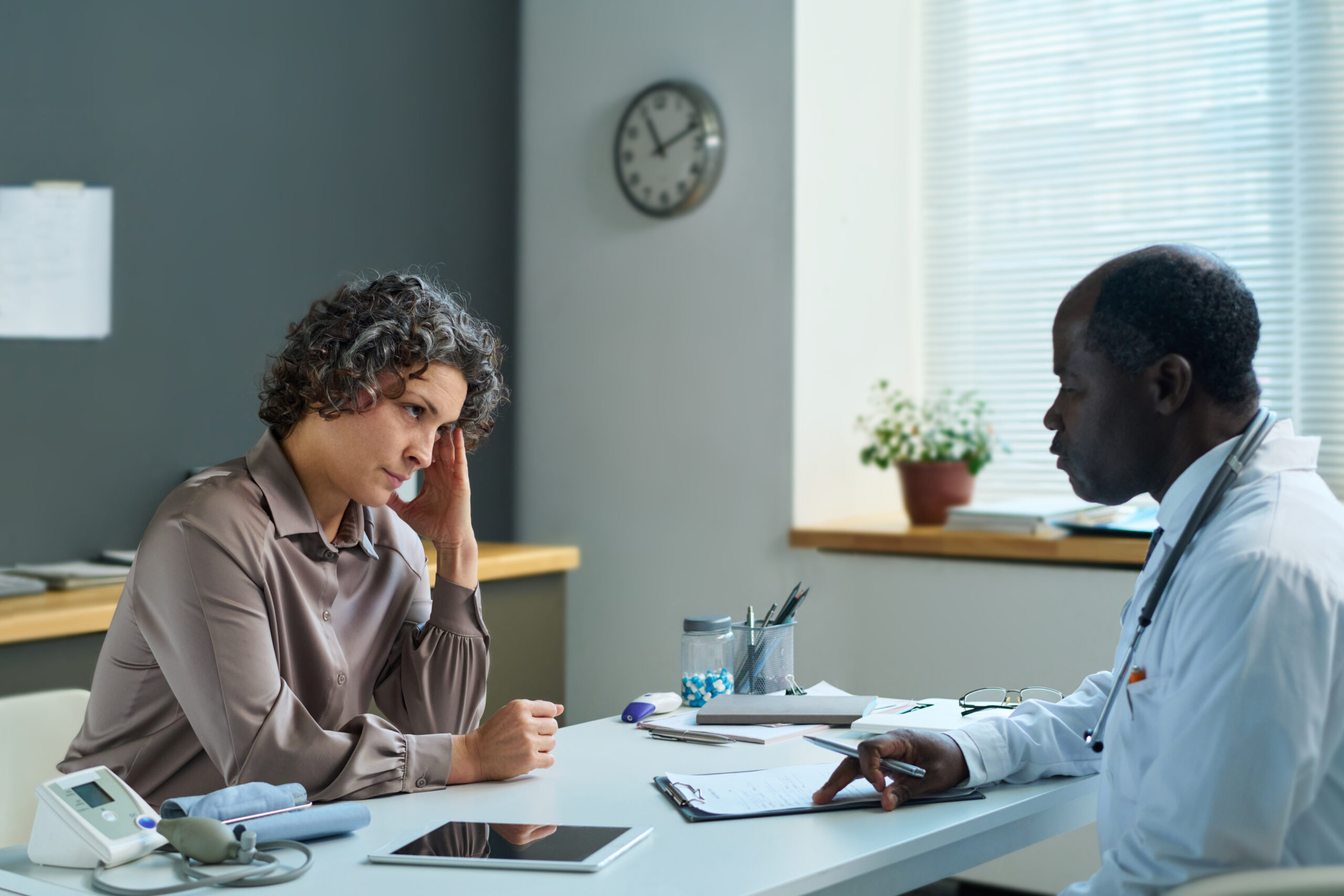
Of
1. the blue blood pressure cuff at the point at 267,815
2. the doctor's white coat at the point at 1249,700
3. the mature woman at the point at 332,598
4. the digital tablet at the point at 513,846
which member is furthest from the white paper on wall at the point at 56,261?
the doctor's white coat at the point at 1249,700

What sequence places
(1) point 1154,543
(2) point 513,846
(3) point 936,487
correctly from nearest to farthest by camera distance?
(2) point 513,846, (1) point 1154,543, (3) point 936,487

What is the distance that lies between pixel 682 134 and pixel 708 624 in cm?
199

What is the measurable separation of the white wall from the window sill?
0.15 ft

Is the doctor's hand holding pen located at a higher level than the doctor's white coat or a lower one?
lower

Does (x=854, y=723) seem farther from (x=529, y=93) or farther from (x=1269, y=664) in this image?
(x=529, y=93)

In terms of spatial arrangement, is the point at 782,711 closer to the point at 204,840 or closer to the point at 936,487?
the point at 204,840

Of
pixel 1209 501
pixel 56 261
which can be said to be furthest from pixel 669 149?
pixel 1209 501

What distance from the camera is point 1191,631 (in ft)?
4.14

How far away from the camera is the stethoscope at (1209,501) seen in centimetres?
136

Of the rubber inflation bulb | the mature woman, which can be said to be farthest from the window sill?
the rubber inflation bulb

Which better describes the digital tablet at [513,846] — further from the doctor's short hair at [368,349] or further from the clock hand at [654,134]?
the clock hand at [654,134]

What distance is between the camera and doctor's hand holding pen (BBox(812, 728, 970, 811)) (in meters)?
1.48

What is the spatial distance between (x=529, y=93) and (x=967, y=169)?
4.58ft

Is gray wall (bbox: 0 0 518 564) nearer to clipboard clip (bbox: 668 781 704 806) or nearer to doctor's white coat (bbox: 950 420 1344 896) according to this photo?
clipboard clip (bbox: 668 781 704 806)
